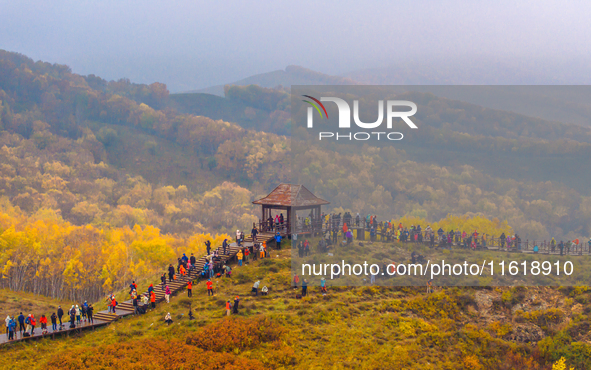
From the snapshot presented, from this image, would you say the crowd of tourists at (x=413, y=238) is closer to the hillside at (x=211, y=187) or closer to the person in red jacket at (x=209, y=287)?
the person in red jacket at (x=209, y=287)

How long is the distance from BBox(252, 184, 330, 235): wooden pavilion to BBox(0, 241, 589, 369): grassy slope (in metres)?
5.63

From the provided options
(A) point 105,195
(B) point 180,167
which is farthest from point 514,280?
(B) point 180,167

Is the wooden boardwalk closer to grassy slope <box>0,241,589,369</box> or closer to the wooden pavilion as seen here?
grassy slope <box>0,241,589,369</box>

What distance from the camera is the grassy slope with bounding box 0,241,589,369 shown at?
2702 centimetres

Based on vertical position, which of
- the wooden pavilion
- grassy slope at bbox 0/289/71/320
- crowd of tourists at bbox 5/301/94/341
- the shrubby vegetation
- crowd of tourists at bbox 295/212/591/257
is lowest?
A: grassy slope at bbox 0/289/71/320

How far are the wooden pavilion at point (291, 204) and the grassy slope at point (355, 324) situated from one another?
18.5ft

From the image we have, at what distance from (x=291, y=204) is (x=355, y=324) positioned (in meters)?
13.8

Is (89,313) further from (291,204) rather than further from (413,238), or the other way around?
(413,238)

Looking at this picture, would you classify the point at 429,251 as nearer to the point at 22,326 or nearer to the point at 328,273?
the point at 328,273

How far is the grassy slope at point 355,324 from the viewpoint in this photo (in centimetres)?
2702

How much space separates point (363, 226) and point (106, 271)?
37.9m

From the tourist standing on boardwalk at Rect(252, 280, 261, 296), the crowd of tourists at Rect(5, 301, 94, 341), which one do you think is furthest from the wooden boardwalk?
the tourist standing on boardwalk at Rect(252, 280, 261, 296)

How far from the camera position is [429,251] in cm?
4334

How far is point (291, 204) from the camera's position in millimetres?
41031
